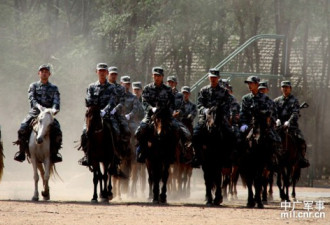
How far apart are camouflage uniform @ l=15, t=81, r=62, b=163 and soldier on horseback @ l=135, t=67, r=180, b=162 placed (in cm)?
176

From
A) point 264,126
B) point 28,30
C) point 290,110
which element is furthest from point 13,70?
point 264,126

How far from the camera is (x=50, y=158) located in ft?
71.4

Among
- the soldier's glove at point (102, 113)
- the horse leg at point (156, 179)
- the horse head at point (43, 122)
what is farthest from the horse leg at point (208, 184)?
the horse head at point (43, 122)

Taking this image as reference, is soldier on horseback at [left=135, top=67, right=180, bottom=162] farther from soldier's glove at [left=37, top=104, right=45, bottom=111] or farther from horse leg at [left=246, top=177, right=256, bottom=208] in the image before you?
soldier's glove at [left=37, top=104, right=45, bottom=111]

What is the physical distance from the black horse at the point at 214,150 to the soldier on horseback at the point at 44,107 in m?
3.16

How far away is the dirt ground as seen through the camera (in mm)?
17078

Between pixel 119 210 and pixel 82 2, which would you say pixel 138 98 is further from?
pixel 82 2

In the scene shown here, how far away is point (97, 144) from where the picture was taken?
843 inches

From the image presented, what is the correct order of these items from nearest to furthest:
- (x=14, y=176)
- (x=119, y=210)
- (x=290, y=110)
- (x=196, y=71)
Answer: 1. (x=119, y=210)
2. (x=290, y=110)
3. (x=14, y=176)
4. (x=196, y=71)

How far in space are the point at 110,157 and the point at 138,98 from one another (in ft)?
15.0

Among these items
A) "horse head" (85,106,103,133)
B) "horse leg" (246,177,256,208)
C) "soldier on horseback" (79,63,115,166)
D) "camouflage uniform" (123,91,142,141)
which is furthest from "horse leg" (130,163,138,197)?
"horse leg" (246,177,256,208)

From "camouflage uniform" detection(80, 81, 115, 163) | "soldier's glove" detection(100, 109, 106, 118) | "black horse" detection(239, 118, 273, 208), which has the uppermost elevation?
"camouflage uniform" detection(80, 81, 115, 163)

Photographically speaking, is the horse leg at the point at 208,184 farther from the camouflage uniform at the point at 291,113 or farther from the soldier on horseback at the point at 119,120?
the camouflage uniform at the point at 291,113

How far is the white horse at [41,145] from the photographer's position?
69.3ft
